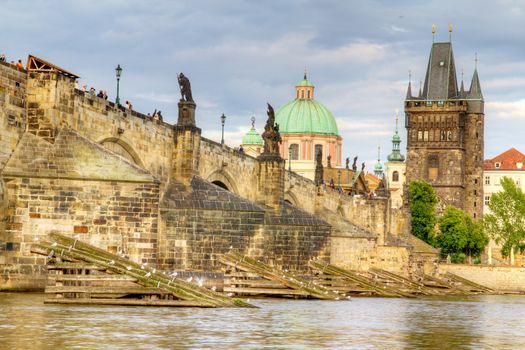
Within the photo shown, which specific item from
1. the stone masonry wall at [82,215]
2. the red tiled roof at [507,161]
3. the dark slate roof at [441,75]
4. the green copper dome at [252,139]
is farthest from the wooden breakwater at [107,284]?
the red tiled roof at [507,161]

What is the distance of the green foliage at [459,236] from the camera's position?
128500 mm

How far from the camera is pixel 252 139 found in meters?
164

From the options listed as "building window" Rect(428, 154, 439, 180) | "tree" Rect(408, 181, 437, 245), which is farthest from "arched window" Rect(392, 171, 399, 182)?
"tree" Rect(408, 181, 437, 245)

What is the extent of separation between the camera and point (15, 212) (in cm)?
3822

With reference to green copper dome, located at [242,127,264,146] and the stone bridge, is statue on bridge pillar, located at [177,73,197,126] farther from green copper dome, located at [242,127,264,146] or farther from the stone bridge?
green copper dome, located at [242,127,264,146]

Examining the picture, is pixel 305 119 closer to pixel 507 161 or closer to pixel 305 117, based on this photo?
pixel 305 117

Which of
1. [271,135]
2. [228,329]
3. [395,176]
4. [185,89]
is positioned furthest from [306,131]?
[228,329]

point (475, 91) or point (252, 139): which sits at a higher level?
point (475, 91)

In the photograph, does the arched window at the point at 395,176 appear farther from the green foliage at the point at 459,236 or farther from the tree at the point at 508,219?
the tree at the point at 508,219

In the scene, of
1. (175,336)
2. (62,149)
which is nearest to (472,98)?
(62,149)

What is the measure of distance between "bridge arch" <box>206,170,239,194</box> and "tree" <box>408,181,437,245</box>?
2467 inches

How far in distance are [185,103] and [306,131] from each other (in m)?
107

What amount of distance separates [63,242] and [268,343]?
1334 centimetres

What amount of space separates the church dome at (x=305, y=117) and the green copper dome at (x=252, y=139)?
4.25 metres
